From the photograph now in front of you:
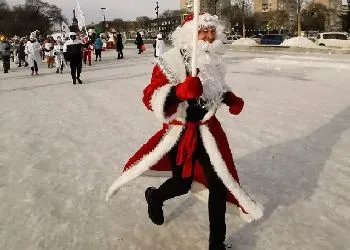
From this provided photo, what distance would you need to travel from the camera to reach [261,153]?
18.4ft

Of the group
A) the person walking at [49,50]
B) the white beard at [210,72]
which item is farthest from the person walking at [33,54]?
the white beard at [210,72]

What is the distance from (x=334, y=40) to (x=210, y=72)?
31.9 metres

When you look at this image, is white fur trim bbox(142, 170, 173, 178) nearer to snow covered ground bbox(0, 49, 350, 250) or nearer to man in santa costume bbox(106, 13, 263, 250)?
man in santa costume bbox(106, 13, 263, 250)

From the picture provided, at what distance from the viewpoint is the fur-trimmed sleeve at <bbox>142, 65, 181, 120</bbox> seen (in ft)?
9.62

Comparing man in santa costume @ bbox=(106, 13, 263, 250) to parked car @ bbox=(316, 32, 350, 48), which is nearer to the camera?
man in santa costume @ bbox=(106, 13, 263, 250)

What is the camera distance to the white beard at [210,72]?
304cm

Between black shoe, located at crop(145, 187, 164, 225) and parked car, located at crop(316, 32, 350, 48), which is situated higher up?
parked car, located at crop(316, 32, 350, 48)

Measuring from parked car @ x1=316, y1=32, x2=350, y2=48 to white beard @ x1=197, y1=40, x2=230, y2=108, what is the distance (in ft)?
101

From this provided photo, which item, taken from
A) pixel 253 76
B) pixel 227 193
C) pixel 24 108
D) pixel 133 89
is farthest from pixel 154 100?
pixel 253 76

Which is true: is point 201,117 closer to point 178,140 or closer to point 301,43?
point 178,140

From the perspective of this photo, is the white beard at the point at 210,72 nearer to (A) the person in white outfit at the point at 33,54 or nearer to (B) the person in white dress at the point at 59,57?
(A) the person in white outfit at the point at 33,54

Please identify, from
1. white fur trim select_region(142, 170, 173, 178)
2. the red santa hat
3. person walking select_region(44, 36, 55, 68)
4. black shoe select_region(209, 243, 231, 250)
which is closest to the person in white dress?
person walking select_region(44, 36, 55, 68)

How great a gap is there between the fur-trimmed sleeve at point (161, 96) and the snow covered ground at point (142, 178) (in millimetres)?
1028

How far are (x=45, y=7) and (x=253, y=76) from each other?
9528cm
